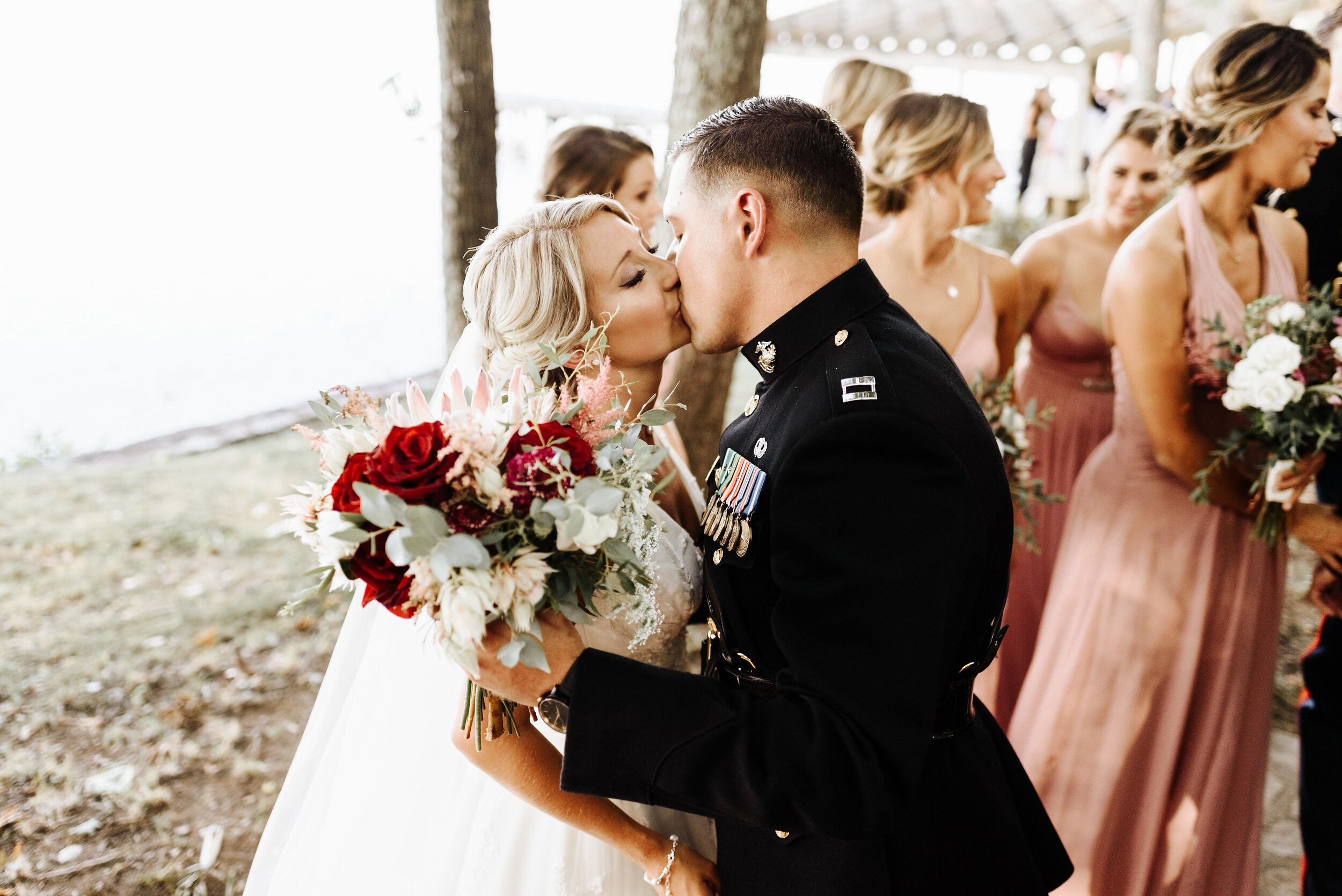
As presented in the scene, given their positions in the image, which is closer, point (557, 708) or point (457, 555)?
point (457, 555)

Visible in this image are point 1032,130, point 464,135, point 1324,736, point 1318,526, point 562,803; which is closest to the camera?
point 562,803

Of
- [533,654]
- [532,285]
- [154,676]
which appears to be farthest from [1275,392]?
[154,676]

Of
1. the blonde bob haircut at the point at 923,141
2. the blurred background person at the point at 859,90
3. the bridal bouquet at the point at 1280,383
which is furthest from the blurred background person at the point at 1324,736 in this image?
the blurred background person at the point at 859,90

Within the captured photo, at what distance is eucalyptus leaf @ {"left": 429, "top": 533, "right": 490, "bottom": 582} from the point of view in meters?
1.24

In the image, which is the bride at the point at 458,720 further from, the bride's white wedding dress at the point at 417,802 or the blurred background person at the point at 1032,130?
the blurred background person at the point at 1032,130

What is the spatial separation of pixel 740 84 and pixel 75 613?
4.73 m

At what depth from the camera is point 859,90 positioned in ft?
14.3

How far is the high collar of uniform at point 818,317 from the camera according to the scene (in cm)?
173

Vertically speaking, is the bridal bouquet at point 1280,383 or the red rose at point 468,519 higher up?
the red rose at point 468,519

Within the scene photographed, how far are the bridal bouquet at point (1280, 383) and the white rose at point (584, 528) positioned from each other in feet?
8.22

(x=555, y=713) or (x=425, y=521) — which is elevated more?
(x=425, y=521)

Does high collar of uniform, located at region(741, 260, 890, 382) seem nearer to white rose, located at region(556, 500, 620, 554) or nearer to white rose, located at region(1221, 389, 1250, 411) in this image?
white rose, located at region(556, 500, 620, 554)

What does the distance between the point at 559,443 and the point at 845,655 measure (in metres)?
0.54

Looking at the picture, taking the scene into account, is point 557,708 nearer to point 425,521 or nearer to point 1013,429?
point 425,521
